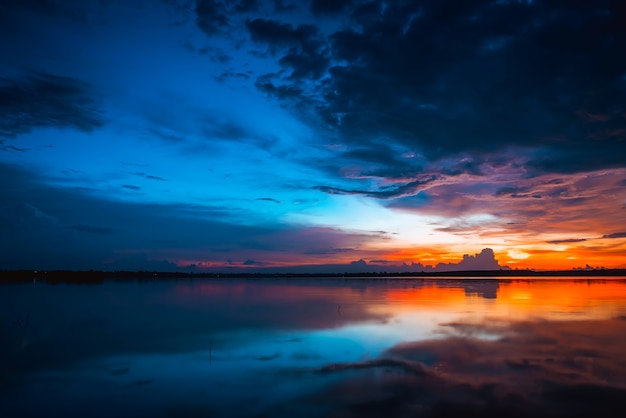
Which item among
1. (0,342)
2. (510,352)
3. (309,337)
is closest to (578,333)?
(510,352)

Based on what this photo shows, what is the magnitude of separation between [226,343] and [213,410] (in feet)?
33.4

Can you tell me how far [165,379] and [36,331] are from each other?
1509 cm

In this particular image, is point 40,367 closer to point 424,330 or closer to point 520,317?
point 424,330

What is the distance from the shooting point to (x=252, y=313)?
3519 cm

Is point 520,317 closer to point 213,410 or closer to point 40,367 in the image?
point 213,410

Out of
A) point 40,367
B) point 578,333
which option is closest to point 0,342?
point 40,367

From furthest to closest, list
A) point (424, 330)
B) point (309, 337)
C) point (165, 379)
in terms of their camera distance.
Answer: point (424, 330), point (309, 337), point (165, 379)

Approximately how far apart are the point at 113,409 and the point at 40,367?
719 cm

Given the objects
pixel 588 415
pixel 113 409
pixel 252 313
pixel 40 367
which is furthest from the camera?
pixel 252 313

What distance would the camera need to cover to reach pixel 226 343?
2127 centimetres

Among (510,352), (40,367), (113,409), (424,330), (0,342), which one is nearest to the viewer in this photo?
(113,409)

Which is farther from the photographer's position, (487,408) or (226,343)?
(226,343)

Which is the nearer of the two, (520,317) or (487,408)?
(487,408)

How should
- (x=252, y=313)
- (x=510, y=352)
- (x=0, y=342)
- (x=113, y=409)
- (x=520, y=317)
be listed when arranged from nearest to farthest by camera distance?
1. (x=113, y=409)
2. (x=510, y=352)
3. (x=0, y=342)
4. (x=520, y=317)
5. (x=252, y=313)
